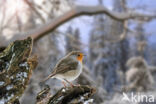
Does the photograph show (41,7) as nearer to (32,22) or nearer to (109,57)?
(32,22)

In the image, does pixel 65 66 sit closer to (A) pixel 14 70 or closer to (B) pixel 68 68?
(B) pixel 68 68

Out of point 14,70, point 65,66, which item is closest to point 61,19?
point 14,70

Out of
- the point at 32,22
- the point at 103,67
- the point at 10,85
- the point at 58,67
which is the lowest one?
the point at 103,67

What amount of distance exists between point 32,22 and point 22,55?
10.2m

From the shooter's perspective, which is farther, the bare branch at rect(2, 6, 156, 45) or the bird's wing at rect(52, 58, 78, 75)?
the bare branch at rect(2, 6, 156, 45)

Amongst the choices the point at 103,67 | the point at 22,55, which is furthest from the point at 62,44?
the point at 103,67

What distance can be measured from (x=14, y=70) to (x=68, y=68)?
0.58m

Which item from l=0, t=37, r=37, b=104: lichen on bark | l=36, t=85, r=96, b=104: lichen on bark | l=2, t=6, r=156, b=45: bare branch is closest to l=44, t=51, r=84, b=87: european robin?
l=36, t=85, r=96, b=104: lichen on bark

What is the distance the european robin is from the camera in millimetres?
1999

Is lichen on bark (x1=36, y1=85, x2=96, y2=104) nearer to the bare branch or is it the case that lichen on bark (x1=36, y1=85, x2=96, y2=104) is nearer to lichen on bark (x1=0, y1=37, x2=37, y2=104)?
lichen on bark (x1=0, y1=37, x2=37, y2=104)

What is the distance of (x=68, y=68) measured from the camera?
2.04 meters

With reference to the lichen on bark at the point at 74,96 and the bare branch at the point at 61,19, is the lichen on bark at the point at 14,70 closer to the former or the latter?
the lichen on bark at the point at 74,96

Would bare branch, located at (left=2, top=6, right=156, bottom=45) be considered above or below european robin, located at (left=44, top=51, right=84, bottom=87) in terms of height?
above

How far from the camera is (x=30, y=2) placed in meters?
9.21
